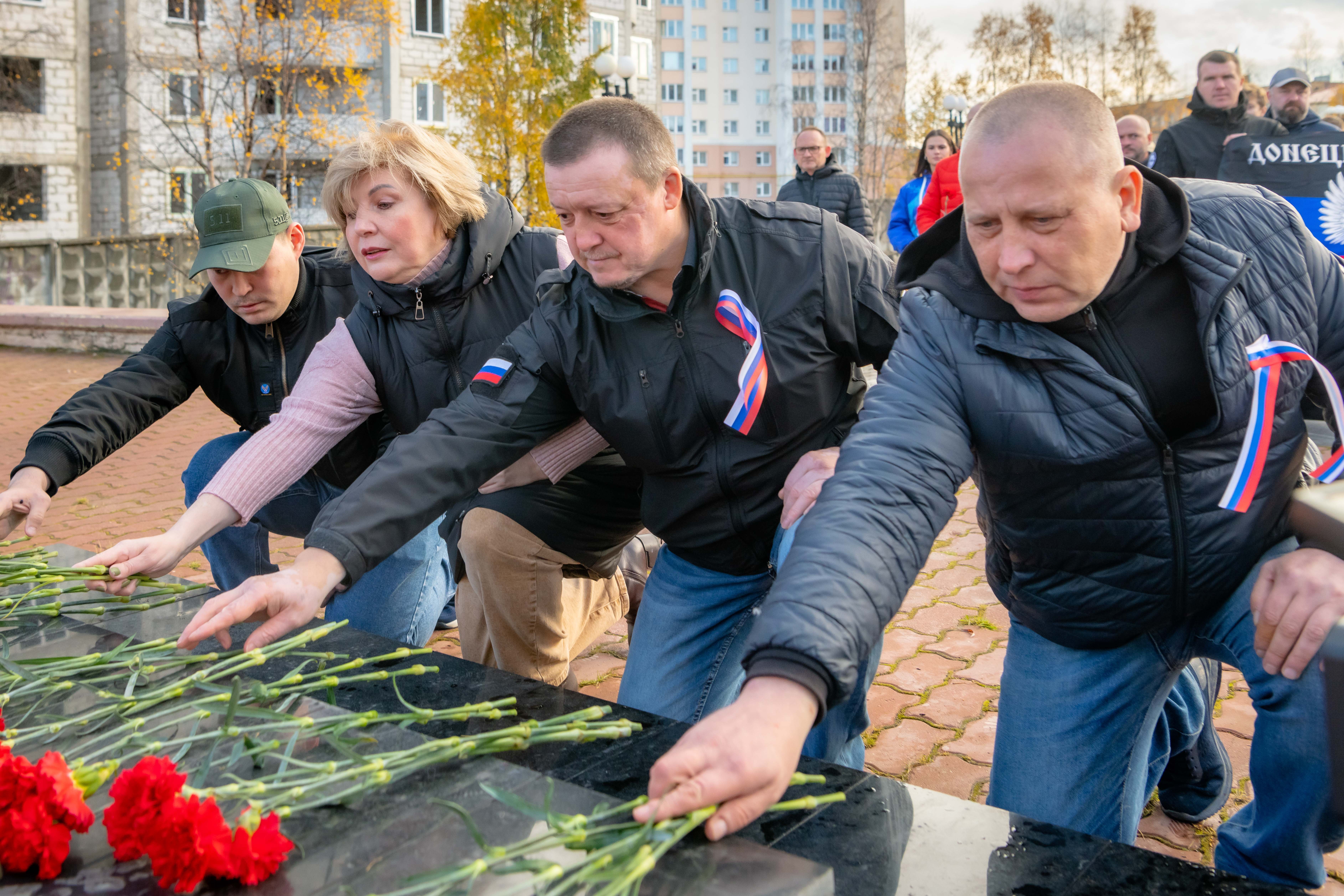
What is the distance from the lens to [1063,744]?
2.42 meters

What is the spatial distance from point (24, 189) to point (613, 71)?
1855 cm

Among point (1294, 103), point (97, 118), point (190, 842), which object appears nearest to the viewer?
point (190, 842)

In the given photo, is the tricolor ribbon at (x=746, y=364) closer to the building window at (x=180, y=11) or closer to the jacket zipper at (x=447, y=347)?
the jacket zipper at (x=447, y=347)

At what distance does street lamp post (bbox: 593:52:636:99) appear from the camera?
15.5m

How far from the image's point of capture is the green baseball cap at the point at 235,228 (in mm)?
3498

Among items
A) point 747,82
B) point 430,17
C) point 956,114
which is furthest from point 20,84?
point 747,82

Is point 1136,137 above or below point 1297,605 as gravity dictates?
above

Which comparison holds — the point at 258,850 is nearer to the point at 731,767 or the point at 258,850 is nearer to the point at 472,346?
the point at 731,767

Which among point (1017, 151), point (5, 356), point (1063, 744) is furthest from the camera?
point (5, 356)

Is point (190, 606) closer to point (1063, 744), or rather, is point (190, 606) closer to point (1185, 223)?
point (1063, 744)

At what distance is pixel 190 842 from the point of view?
4.26 feet

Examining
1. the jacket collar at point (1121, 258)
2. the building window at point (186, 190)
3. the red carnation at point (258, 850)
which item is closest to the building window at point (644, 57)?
the building window at point (186, 190)

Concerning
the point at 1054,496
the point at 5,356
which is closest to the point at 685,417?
the point at 1054,496

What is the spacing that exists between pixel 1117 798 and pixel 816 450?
0.99m
